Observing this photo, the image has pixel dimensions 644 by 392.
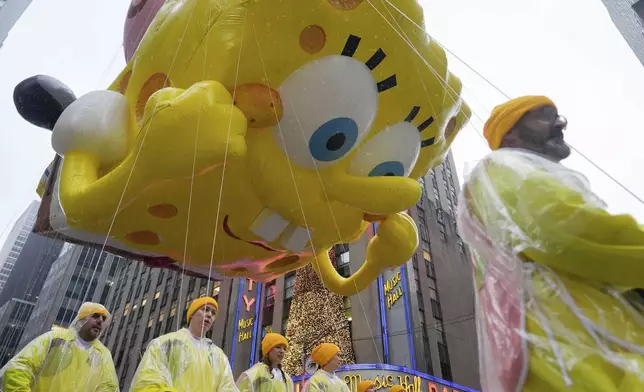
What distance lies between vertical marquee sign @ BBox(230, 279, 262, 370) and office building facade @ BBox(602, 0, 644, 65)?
29.0m

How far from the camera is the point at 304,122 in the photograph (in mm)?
2754

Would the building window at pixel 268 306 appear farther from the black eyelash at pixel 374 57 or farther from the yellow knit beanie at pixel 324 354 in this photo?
the black eyelash at pixel 374 57

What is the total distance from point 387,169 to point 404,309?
15.9 meters

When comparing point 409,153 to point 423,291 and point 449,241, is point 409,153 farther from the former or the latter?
point 449,241

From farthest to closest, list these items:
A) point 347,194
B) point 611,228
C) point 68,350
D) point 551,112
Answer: point 68,350 → point 347,194 → point 551,112 → point 611,228

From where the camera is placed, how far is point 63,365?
3.51m

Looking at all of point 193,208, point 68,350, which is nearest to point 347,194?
point 193,208

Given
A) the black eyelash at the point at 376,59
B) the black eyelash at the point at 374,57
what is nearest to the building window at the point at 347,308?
the black eyelash at the point at 374,57

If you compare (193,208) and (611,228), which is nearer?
(611,228)

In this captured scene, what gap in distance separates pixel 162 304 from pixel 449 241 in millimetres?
20858

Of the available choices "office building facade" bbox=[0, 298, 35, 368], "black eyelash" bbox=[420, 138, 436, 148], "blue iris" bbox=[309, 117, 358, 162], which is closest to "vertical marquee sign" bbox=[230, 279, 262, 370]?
"office building facade" bbox=[0, 298, 35, 368]

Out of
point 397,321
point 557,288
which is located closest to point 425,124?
point 557,288

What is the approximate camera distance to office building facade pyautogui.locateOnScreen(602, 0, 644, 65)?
29.8 metres

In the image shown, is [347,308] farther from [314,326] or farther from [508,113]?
[508,113]
